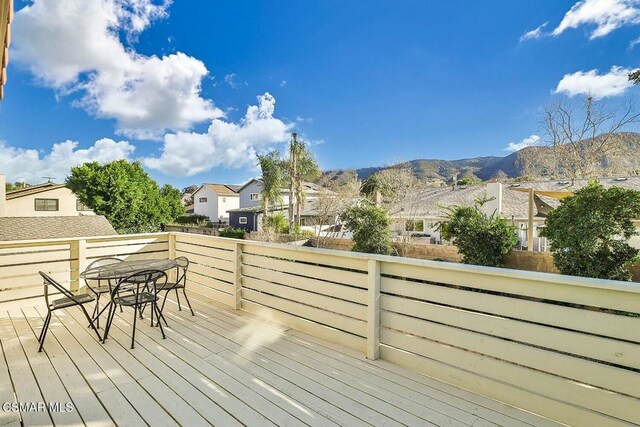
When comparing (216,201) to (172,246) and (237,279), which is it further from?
(237,279)

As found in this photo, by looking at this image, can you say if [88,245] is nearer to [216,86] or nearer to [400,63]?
[216,86]

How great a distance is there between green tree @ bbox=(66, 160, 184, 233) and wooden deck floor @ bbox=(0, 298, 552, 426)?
16412 mm

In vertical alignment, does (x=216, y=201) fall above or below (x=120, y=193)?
above

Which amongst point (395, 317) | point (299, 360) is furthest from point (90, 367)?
point (395, 317)

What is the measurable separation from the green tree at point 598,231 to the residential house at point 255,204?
18245 mm

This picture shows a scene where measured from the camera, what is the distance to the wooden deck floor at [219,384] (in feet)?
5.94

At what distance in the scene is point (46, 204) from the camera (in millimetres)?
19750

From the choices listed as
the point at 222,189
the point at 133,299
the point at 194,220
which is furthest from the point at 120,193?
the point at 133,299

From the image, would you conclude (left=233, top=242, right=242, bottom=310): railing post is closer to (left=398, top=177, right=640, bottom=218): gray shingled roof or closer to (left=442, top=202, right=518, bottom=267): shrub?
(left=442, top=202, right=518, bottom=267): shrub

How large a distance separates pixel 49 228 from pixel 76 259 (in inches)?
334

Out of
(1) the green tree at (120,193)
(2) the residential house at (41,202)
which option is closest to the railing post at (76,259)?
(1) the green tree at (120,193)

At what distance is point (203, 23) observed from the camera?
9414 mm

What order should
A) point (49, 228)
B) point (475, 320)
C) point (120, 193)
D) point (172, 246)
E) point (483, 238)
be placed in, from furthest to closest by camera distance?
point (120, 193) < point (49, 228) < point (483, 238) < point (172, 246) < point (475, 320)

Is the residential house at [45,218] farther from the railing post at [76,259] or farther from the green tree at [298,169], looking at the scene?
the green tree at [298,169]
